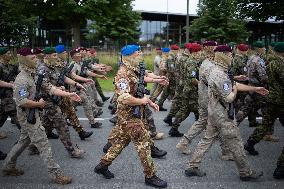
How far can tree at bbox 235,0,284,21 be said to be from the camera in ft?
62.2

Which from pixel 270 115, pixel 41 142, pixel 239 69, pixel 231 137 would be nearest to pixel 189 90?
pixel 270 115

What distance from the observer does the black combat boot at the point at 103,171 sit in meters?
6.44

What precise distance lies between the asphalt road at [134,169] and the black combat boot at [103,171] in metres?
0.08

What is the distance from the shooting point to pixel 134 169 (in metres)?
7.05

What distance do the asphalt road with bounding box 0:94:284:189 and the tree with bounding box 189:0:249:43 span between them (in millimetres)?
17781

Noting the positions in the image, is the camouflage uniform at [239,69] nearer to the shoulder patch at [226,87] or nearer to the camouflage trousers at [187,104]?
the camouflage trousers at [187,104]

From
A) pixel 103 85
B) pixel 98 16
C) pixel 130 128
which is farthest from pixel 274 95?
pixel 98 16

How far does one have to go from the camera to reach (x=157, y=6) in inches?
1560

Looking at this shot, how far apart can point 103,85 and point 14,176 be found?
475 inches

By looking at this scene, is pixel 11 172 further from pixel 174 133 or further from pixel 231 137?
pixel 174 133

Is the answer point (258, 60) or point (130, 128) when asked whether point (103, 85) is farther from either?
point (130, 128)

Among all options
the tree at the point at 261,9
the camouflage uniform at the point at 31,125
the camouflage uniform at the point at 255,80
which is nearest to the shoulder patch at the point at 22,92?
the camouflage uniform at the point at 31,125

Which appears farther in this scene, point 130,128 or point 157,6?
point 157,6

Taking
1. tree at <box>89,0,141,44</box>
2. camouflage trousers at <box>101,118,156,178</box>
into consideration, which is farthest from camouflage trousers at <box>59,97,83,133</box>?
tree at <box>89,0,141,44</box>
